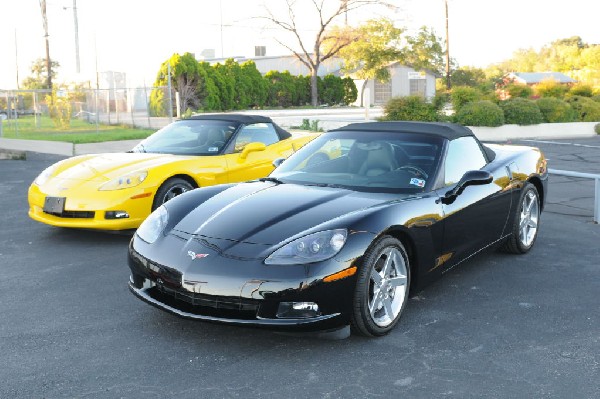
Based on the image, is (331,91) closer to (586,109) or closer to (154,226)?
(586,109)

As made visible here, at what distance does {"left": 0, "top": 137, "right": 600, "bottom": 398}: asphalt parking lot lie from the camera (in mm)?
3629

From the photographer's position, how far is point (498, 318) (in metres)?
4.74

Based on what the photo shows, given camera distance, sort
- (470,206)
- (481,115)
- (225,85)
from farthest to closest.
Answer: (225,85) < (481,115) < (470,206)

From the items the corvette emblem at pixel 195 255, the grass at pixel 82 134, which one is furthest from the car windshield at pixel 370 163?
the grass at pixel 82 134

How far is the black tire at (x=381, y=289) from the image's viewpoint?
163 inches

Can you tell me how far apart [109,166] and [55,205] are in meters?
0.78

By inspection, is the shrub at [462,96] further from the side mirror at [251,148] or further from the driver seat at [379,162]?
the driver seat at [379,162]

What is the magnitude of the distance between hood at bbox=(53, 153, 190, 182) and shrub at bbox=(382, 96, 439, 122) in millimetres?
16817

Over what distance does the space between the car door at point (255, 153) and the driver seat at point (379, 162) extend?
2.92 meters

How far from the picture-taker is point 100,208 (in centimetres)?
690

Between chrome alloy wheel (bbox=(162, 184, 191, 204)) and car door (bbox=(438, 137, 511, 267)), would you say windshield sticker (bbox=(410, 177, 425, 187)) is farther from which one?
chrome alloy wheel (bbox=(162, 184, 191, 204))

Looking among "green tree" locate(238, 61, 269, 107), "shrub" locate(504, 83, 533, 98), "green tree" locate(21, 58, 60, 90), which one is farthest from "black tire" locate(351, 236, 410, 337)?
"green tree" locate(21, 58, 60, 90)

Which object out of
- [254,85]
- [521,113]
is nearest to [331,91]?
[254,85]

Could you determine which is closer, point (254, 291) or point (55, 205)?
point (254, 291)
